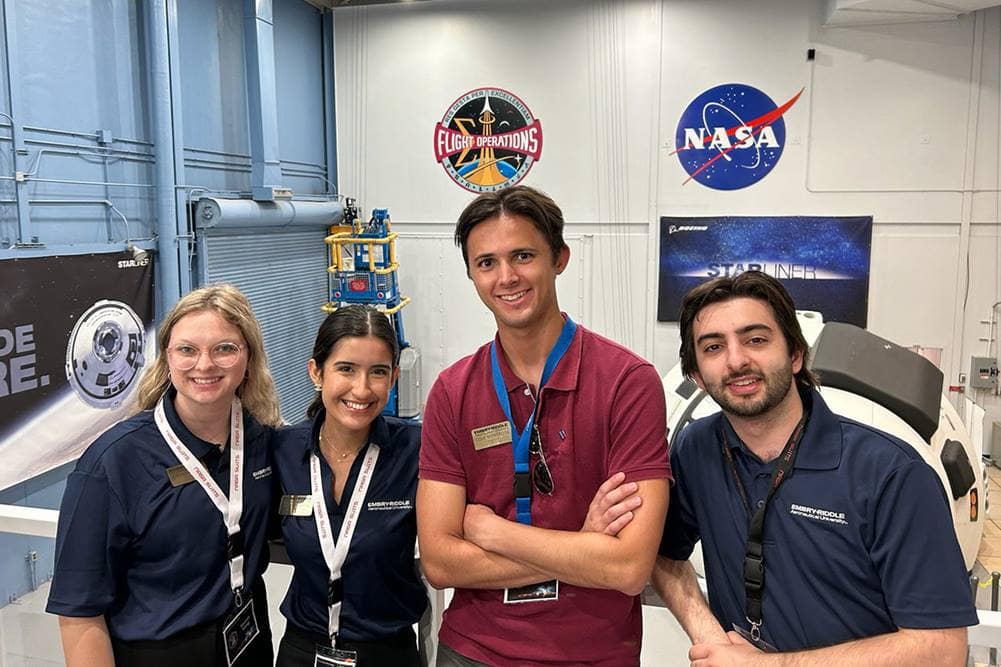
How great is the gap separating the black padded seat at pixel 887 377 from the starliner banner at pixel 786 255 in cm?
477

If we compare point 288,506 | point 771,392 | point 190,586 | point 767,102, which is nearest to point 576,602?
point 771,392

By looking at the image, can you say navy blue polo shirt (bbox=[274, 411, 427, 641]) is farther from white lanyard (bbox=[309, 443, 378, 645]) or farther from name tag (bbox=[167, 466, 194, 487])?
name tag (bbox=[167, 466, 194, 487])

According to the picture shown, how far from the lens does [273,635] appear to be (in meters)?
3.82

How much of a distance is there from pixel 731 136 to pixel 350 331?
24.0 feet

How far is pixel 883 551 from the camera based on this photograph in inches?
59.9

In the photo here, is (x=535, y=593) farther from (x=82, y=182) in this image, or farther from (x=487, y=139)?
(x=487, y=139)

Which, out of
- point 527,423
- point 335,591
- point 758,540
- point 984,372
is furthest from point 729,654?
point 984,372

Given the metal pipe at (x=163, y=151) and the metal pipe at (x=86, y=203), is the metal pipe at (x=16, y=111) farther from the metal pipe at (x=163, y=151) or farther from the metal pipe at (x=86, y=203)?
the metal pipe at (x=163, y=151)

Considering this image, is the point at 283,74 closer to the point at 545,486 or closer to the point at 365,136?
the point at 365,136

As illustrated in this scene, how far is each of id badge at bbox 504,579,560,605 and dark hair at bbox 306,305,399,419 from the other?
72 centimetres

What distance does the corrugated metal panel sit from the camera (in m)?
7.15

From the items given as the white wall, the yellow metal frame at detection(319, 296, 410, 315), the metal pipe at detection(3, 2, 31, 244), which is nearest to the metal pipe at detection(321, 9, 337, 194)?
the white wall

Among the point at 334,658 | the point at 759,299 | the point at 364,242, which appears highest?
the point at 364,242

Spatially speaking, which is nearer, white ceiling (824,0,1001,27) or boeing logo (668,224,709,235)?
white ceiling (824,0,1001,27)
